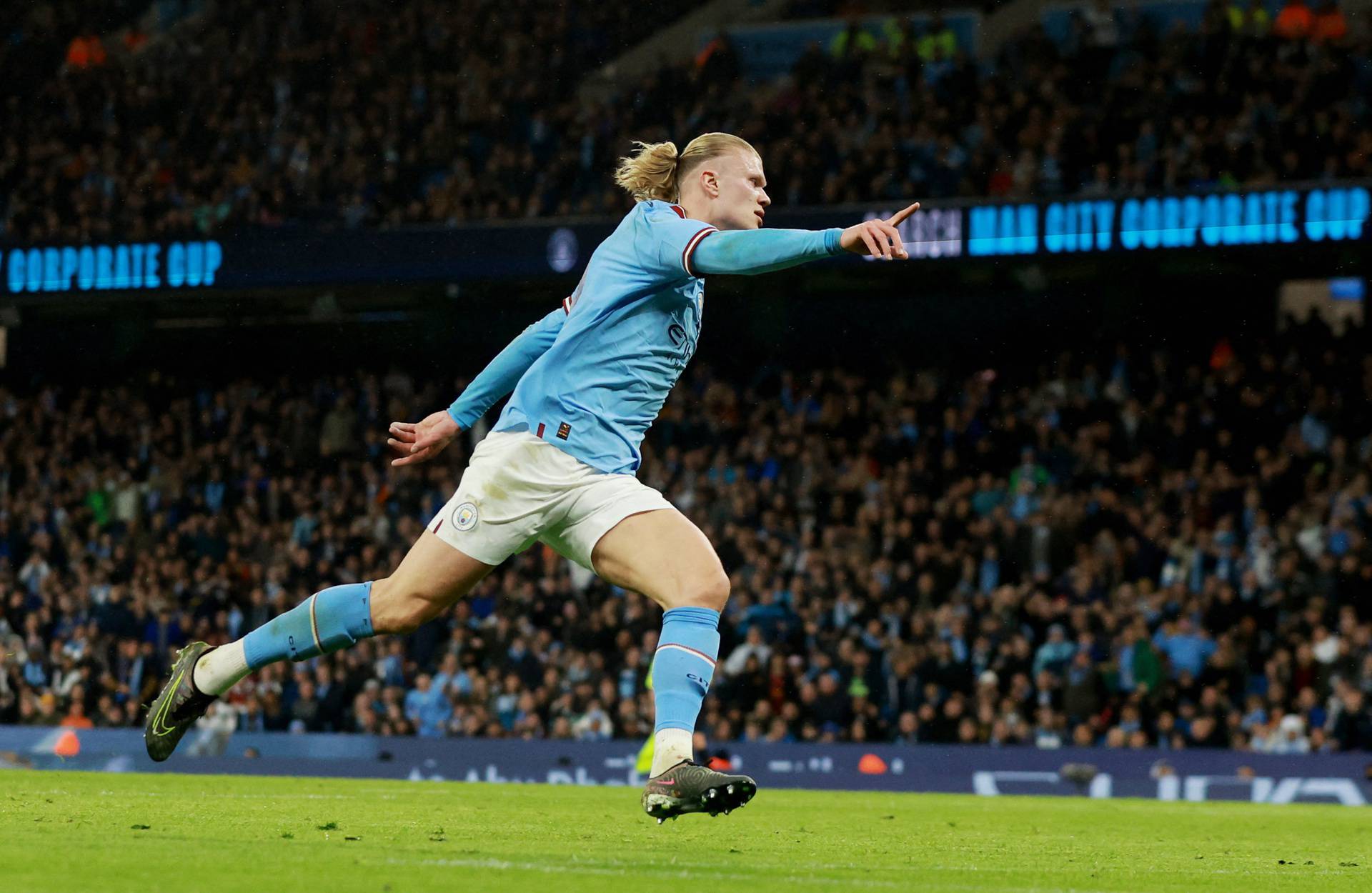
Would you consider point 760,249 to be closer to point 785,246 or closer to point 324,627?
point 785,246

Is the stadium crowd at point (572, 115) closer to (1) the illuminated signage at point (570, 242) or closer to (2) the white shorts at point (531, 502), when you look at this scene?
(1) the illuminated signage at point (570, 242)

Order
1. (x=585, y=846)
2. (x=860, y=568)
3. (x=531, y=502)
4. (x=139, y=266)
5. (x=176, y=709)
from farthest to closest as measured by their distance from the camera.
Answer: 1. (x=139, y=266)
2. (x=860, y=568)
3. (x=176, y=709)
4. (x=585, y=846)
5. (x=531, y=502)

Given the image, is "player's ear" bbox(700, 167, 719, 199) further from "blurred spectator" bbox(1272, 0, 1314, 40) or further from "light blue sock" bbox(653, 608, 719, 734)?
"blurred spectator" bbox(1272, 0, 1314, 40)

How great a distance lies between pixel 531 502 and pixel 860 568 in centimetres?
1296

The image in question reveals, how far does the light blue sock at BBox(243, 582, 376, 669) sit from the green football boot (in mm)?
290

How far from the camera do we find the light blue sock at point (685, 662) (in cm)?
548

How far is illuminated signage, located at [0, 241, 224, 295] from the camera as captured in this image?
23.0 metres

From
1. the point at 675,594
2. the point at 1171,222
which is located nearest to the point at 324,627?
the point at 675,594

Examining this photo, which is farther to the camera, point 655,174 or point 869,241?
point 655,174

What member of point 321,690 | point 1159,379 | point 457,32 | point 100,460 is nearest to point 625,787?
point 321,690

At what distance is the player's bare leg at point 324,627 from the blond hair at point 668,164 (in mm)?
1432

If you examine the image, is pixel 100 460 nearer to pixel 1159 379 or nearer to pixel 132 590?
pixel 132 590

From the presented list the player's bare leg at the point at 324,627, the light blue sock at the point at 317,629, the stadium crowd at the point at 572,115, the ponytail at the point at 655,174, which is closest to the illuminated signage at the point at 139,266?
the stadium crowd at the point at 572,115

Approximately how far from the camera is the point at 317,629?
6.10 meters
